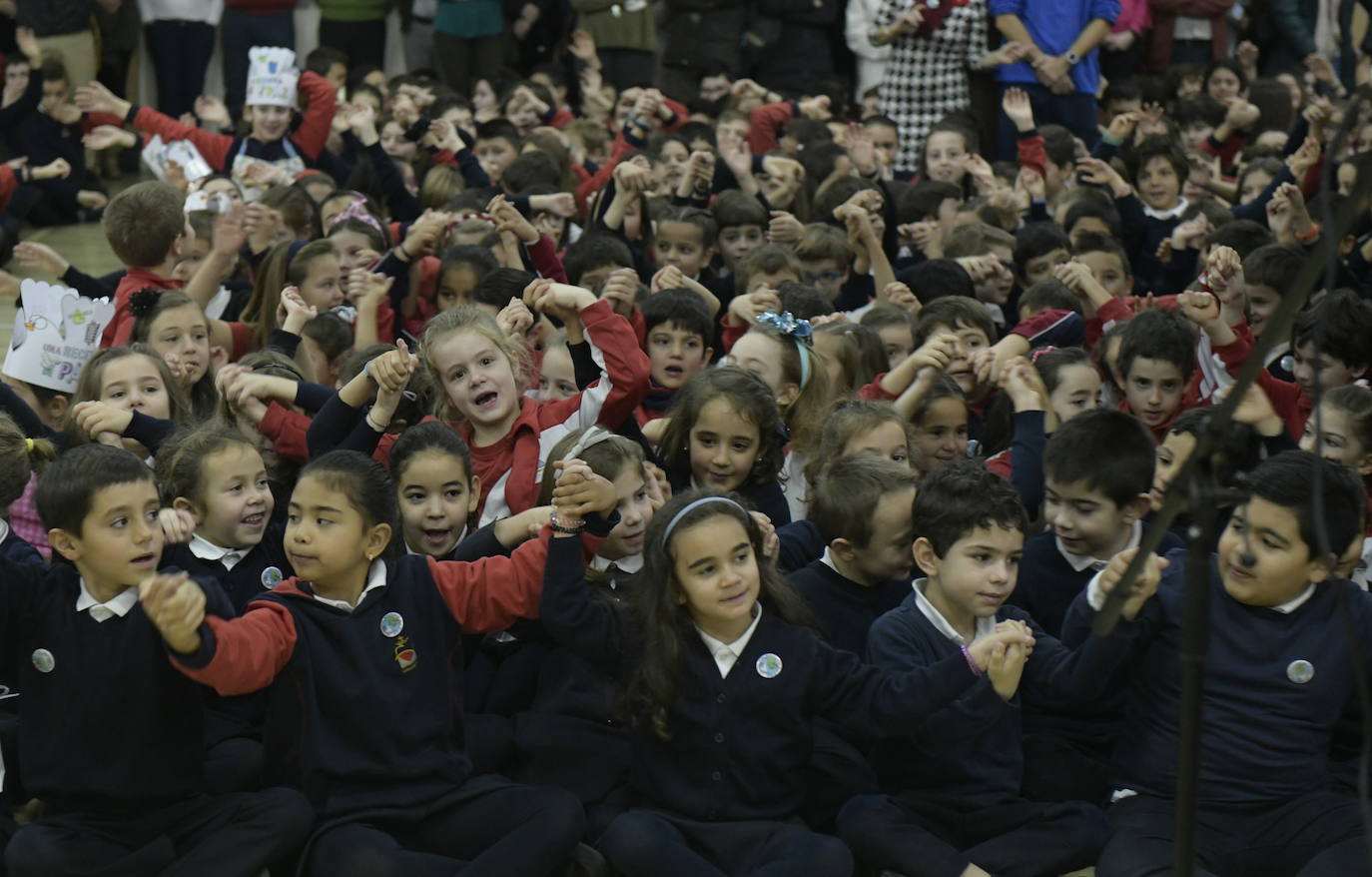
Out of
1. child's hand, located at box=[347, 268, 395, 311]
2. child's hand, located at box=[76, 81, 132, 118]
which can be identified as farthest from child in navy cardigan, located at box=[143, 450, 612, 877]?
child's hand, located at box=[76, 81, 132, 118]

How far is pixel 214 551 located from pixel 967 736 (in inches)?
68.5

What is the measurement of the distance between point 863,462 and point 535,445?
93 cm

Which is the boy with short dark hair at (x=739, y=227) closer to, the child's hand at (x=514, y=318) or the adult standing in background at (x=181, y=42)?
the child's hand at (x=514, y=318)

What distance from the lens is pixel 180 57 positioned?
35.8ft

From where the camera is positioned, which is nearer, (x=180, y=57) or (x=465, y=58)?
(x=180, y=57)

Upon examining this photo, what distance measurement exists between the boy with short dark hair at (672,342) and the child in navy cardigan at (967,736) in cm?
164

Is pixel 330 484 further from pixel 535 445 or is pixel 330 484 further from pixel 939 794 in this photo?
pixel 939 794

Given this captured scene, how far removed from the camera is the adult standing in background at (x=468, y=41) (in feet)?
37.3

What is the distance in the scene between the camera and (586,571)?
375 centimetres

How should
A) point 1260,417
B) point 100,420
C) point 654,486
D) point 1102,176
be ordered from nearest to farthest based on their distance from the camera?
point 654,486 → point 100,420 → point 1260,417 → point 1102,176

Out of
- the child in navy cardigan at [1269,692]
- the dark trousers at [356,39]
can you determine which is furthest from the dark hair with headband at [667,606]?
the dark trousers at [356,39]

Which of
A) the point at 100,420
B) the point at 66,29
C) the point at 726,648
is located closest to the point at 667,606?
the point at 726,648

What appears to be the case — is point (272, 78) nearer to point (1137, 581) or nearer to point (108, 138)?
point (108, 138)

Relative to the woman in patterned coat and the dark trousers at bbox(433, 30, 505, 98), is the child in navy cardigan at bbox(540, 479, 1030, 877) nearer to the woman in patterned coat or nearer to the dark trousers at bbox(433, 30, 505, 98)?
the woman in patterned coat
